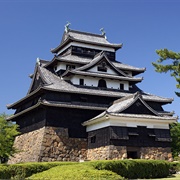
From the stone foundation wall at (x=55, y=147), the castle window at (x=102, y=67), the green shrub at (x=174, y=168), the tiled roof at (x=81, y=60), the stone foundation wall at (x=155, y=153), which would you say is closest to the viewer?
the green shrub at (x=174, y=168)

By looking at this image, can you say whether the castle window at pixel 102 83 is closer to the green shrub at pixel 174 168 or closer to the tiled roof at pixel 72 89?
the tiled roof at pixel 72 89

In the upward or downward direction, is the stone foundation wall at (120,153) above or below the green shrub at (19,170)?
above

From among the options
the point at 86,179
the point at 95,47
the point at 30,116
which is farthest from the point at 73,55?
the point at 86,179

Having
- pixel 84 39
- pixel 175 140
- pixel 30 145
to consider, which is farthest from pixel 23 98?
pixel 175 140

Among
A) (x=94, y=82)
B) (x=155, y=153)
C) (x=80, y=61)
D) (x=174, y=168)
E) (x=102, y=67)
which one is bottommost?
(x=174, y=168)

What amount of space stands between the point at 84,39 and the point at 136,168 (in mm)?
23537

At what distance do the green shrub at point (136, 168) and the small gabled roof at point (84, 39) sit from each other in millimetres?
21922

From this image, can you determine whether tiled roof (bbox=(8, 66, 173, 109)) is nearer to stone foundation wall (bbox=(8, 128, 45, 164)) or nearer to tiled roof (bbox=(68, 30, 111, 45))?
stone foundation wall (bbox=(8, 128, 45, 164))

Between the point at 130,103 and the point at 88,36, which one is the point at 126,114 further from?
the point at 88,36

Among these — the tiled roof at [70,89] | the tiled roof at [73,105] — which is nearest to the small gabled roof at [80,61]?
the tiled roof at [70,89]

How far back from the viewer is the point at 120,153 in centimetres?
2488

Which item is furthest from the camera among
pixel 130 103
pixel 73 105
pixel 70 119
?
pixel 70 119

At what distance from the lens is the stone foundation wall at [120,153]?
24633 mm

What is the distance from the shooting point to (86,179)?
15195mm
